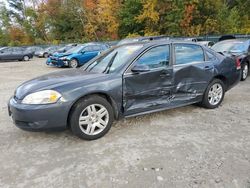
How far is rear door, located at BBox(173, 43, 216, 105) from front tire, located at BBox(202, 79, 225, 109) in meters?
0.14

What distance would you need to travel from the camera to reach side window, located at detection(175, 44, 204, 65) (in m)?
4.35

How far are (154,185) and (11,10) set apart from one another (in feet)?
199

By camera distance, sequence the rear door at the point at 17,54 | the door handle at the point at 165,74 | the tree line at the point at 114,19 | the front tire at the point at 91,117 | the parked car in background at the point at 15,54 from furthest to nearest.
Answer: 1. the tree line at the point at 114,19
2. the rear door at the point at 17,54
3. the parked car in background at the point at 15,54
4. the door handle at the point at 165,74
5. the front tire at the point at 91,117

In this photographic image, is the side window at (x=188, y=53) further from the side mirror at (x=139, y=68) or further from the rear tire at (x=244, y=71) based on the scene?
the rear tire at (x=244, y=71)

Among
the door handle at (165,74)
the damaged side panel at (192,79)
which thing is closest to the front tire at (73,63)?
the damaged side panel at (192,79)

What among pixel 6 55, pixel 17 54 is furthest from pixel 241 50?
pixel 6 55

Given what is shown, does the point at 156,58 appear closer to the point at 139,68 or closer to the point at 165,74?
the point at 165,74

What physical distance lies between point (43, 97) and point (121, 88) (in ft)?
3.86

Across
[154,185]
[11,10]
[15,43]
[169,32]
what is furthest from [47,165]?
[11,10]

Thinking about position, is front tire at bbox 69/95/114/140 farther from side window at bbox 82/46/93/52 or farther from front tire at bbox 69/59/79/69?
side window at bbox 82/46/93/52

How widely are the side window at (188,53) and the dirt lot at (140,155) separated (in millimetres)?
1086

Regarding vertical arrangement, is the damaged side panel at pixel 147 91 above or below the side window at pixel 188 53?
below

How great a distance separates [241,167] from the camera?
2791 mm

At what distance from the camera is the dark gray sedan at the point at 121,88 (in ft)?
10.9
